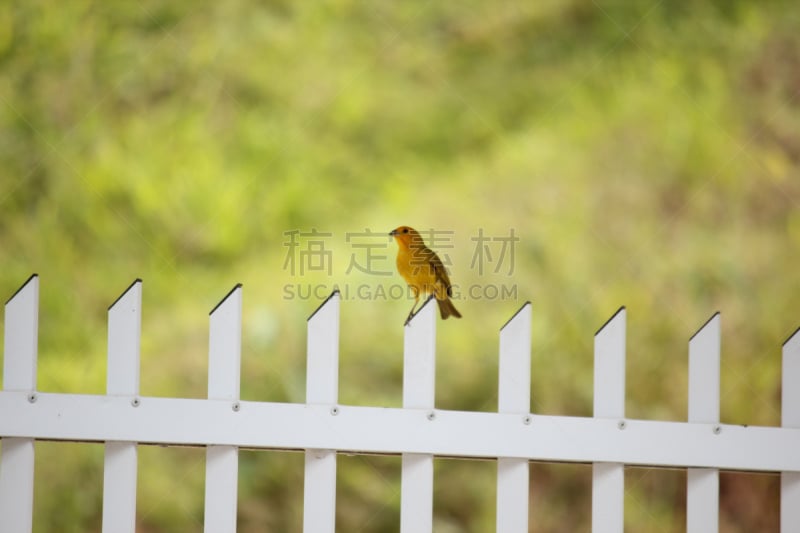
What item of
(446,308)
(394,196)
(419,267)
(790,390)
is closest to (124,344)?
(419,267)

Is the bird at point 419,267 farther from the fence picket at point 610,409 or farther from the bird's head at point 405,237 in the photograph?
the fence picket at point 610,409

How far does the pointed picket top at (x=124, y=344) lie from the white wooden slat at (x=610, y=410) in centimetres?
83

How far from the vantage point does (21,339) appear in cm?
158

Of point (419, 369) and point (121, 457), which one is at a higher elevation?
point (419, 369)

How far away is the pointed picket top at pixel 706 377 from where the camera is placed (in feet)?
5.91

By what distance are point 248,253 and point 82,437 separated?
1.89 m

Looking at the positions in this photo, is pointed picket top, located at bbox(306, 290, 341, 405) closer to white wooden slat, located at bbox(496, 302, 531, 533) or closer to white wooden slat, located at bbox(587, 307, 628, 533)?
white wooden slat, located at bbox(496, 302, 531, 533)

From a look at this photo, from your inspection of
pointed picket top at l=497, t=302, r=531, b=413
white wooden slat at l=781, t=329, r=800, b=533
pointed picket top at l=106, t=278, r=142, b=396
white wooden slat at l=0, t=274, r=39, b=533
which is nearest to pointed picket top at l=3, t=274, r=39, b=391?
white wooden slat at l=0, t=274, r=39, b=533

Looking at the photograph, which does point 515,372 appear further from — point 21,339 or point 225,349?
point 21,339

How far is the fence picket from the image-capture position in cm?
174

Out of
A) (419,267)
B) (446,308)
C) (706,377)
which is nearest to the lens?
(706,377)

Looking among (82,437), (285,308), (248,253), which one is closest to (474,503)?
(285,308)

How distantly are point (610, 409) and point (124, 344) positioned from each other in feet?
2.91

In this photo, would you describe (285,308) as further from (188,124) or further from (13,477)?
(13,477)
